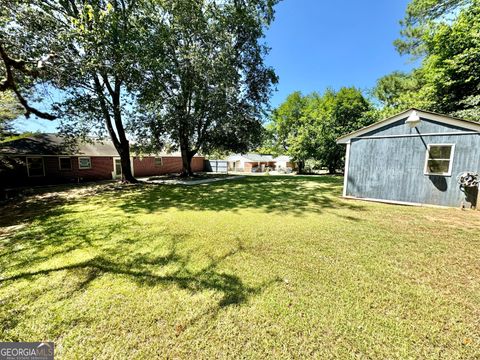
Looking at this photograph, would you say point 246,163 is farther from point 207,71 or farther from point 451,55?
point 451,55

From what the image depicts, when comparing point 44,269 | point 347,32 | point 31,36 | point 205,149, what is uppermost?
point 347,32

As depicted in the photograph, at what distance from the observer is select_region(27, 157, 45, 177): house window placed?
1312cm

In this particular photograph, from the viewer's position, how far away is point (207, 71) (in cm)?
1185

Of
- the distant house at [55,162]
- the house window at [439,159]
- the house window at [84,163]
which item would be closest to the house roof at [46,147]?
the distant house at [55,162]

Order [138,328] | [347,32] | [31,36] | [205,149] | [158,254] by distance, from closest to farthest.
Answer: [138,328] < [158,254] < [31,36] < [347,32] < [205,149]

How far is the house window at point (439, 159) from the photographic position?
21.8 feet

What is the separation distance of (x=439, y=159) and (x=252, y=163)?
88.4ft

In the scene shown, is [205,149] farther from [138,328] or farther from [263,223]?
[138,328]

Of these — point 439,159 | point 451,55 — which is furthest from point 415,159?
point 451,55

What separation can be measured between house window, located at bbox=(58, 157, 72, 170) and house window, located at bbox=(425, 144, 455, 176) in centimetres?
2041

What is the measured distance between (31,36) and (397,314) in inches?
500

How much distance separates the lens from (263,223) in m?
5.41

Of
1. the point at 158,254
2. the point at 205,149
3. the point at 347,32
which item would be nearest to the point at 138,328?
the point at 158,254

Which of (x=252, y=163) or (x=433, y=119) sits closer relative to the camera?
(x=433, y=119)
